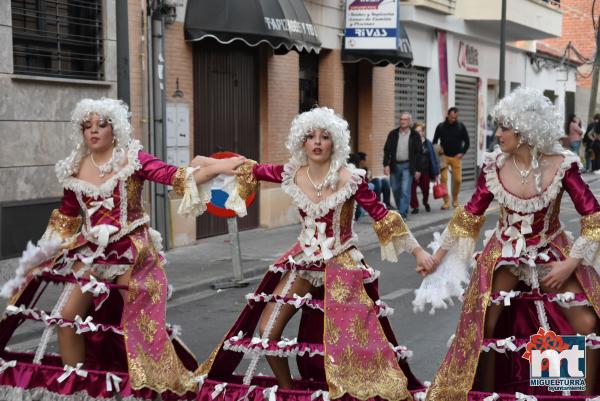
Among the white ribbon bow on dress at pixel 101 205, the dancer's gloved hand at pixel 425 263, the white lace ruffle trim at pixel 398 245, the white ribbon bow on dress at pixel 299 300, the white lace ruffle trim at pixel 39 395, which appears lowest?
the white lace ruffle trim at pixel 39 395

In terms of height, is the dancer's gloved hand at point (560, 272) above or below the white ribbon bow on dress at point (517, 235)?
below

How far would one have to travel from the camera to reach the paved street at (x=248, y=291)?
25.8 ft

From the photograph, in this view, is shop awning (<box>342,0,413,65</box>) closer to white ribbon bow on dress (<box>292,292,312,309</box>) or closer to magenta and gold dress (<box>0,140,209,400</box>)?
magenta and gold dress (<box>0,140,209,400</box>)

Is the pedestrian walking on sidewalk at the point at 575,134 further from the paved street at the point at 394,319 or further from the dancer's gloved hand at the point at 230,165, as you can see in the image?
the dancer's gloved hand at the point at 230,165

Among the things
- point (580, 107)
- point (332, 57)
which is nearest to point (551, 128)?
point (332, 57)

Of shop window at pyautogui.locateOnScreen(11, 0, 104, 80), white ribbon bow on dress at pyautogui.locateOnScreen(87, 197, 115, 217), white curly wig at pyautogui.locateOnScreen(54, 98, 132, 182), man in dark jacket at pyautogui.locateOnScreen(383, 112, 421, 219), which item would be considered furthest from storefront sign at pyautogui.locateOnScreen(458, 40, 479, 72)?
white ribbon bow on dress at pyautogui.locateOnScreen(87, 197, 115, 217)

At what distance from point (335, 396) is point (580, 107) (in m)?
37.1

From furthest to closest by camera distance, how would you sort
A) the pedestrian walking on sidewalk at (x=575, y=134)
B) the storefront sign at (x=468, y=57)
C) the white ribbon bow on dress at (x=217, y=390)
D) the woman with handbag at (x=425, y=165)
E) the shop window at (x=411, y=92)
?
the pedestrian walking on sidewalk at (x=575, y=134) → the storefront sign at (x=468, y=57) → the shop window at (x=411, y=92) → the woman with handbag at (x=425, y=165) → the white ribbon bow on dress at (x=217, y=390)

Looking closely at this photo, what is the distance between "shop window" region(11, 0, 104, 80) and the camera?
11.5m

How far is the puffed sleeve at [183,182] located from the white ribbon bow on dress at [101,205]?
0.80 feet

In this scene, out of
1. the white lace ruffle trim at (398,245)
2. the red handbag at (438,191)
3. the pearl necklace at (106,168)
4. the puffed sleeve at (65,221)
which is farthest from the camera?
the red handbag at (438,191)

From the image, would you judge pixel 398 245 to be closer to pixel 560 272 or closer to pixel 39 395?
pixel 560 272

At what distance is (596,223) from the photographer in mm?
5211

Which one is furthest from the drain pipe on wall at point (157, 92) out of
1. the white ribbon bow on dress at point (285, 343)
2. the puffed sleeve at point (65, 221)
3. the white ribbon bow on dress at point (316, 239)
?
the white ribbon bow on dress at point (285, 343)
